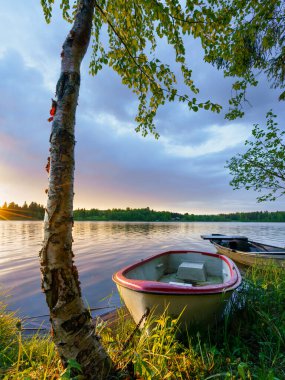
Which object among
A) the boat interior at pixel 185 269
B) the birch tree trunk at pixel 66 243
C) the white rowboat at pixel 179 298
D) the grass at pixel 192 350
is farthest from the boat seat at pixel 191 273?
the birch tree trunk at pixel 66 243

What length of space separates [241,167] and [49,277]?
13.7 metres

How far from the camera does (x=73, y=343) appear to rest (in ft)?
7.61

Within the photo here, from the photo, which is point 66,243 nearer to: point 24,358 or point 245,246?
point 24,358

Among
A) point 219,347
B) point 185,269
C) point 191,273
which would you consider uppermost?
point 185,269

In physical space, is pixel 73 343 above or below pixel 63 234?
below

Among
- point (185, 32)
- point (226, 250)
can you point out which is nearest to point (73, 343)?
Answer: point (185, 32)

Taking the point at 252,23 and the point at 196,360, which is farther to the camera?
the point at 252,23

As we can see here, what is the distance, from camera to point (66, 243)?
230 centimetres

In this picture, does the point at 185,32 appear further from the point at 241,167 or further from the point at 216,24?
the point at 241,167

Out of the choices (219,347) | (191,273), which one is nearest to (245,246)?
(191,273)

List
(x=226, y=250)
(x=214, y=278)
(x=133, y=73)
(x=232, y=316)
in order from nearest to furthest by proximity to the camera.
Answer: (x=133, y=73)
(x=232, y=316)
(x=214, y=278)
(x=226, y=250)

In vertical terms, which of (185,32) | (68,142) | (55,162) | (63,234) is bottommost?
(63,234)

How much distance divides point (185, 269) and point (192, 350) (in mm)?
4641

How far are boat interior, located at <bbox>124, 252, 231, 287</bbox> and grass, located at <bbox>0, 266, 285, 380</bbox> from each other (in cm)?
187
